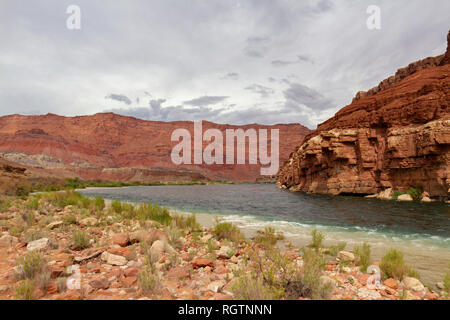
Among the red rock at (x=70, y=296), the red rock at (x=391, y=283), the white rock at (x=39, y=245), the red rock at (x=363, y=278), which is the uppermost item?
the red rock at (x=70, y=296)

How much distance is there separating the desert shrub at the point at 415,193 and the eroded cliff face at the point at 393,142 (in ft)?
1.69

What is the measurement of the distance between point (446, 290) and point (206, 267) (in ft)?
14.5

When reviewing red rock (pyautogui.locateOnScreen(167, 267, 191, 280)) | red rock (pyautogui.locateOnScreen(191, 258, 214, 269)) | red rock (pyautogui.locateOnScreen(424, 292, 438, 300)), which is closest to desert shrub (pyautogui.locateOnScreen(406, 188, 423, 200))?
red rock (pyautogui.locateOnScreen(424, 292, 438, 300))

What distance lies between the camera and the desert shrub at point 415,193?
21.4 meters

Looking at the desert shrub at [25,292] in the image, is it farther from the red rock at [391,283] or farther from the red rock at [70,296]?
the red rock at [391,283]

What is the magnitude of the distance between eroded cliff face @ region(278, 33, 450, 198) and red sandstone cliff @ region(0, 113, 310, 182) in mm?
73458

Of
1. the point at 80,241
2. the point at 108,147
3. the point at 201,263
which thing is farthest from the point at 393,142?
the point at 108,147

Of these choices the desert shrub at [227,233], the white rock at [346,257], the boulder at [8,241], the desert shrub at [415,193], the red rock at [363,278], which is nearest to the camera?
the red rock at [363,278]

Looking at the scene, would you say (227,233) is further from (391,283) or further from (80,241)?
(391,283)

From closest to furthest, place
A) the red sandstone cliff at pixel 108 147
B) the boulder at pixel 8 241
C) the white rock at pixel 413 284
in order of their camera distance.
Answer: the white rock at pixel 413 284
the boulder at pixel 8 241
the red sandstone cliff at pixel 108 147

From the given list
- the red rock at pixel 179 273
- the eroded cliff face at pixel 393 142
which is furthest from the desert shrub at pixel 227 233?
Answer: the eroded cliff face at pixel 393 142

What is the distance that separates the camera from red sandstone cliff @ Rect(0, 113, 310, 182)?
88562 millimetres
